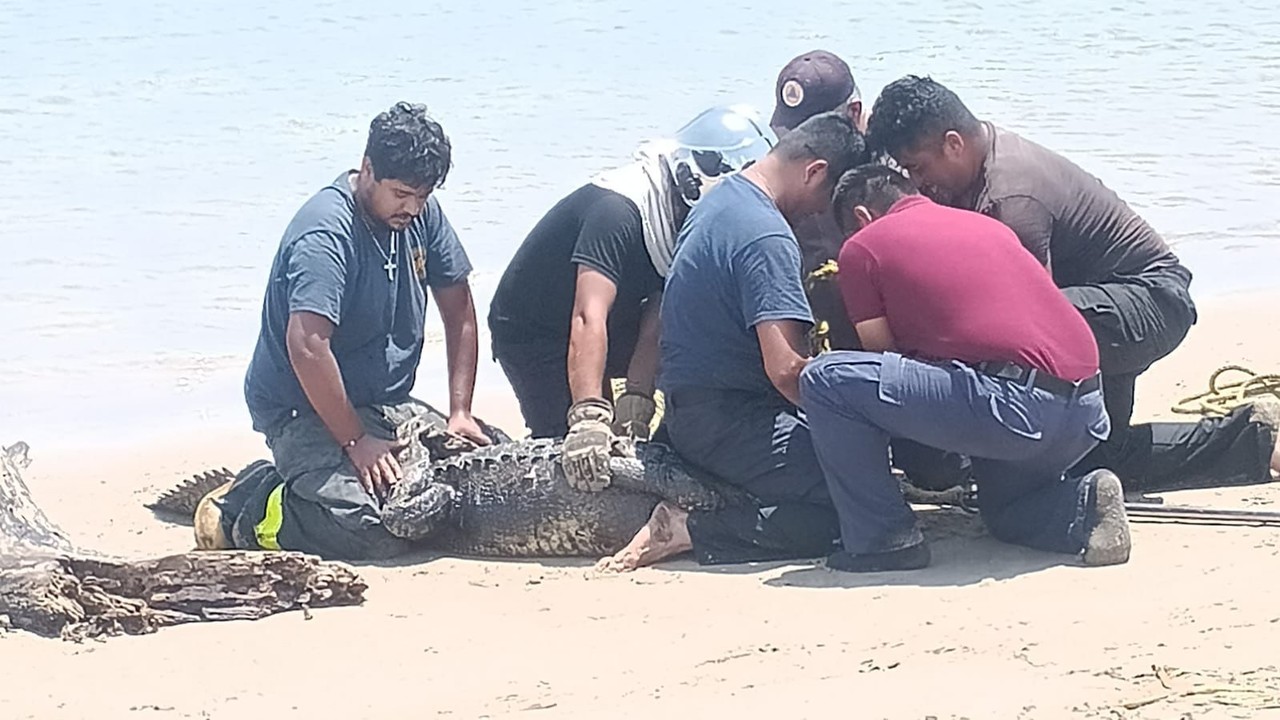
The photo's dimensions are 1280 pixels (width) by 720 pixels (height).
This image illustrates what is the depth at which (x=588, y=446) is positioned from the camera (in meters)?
6.13

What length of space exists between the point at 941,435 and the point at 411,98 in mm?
15205

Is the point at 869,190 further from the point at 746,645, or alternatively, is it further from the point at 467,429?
the point at 467,429

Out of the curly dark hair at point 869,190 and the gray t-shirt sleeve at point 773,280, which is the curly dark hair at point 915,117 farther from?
the gray t-shirt sleeve at point 773,280

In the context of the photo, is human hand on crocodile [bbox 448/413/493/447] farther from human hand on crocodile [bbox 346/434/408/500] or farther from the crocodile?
human hand on crocodile [bbox 346/434/408/500]

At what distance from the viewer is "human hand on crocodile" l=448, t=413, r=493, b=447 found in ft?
22.2

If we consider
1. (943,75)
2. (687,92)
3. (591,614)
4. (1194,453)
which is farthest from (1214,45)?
(591,614)

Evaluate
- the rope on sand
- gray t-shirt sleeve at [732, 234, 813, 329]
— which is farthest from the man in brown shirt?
the rope on sand

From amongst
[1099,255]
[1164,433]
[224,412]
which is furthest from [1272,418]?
[224,412]

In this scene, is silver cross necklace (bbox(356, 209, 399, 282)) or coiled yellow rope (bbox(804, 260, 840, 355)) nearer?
coiled yellow rope (bbox(804, 260, 840, 355))

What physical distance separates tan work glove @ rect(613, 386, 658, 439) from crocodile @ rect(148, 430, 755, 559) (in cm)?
28

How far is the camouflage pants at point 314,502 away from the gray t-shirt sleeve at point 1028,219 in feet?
6.77

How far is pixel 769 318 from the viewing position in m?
5.72

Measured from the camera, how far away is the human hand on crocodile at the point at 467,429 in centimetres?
676

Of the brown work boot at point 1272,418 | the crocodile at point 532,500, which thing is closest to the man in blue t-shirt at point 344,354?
the crocodile at point 532,500
